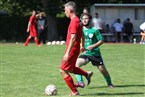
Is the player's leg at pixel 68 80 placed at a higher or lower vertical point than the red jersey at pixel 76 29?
lower

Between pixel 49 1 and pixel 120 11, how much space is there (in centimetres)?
597

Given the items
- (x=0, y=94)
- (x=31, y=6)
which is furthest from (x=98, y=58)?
(x=31, y=6)

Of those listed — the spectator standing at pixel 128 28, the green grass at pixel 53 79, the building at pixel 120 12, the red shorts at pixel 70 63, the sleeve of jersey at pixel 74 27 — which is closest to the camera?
the sleeve of jersey at pixel 74 27

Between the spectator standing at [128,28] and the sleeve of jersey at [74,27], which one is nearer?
the sleeve of jersey at [74,27]

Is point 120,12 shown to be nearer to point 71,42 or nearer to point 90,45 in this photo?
point 90,45

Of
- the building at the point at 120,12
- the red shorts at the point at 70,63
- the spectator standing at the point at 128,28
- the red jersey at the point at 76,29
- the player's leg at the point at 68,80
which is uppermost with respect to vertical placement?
the red jersey at the point at 76,29

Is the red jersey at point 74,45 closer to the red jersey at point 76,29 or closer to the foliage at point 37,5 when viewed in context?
the red jersey at point 76,29

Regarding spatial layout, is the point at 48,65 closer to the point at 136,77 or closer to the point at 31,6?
the point at 136,77

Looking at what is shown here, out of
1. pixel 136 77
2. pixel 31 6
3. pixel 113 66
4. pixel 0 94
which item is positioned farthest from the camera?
pixel 31 6

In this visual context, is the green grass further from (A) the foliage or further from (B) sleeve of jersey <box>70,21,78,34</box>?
(A) the foliage

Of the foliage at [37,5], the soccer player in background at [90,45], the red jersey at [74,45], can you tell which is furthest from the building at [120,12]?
the red jersey at [74,45]

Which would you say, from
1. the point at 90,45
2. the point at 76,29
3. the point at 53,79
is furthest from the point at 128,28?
the point at 76,29

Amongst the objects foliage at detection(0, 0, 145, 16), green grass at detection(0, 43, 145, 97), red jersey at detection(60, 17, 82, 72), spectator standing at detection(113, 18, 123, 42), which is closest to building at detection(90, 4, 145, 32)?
spectator standing at detection(113, 18, 123, 42)

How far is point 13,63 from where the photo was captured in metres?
18.8
